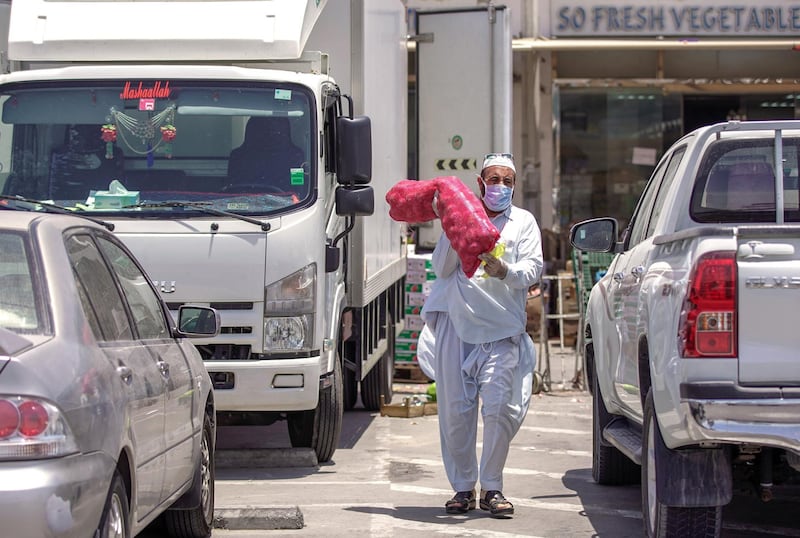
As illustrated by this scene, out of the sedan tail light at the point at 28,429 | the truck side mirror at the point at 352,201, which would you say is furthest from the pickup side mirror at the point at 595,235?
the sedan tail light at the point at 28,429

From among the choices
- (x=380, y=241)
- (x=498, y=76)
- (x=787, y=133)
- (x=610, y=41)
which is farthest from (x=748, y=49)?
(x=787, y=133)

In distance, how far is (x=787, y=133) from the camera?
637cm

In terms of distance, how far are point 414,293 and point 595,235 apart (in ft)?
22.6

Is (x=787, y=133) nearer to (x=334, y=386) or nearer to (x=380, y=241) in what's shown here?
(x=334, y=386)

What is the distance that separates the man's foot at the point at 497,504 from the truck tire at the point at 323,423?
200 centimetres

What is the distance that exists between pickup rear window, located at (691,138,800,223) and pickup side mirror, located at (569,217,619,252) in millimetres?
1312

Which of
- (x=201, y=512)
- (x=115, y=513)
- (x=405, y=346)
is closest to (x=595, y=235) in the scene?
(x=201, y=512)

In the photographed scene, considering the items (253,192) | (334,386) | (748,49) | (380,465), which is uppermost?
(748,49)

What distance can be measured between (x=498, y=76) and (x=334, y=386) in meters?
6.03

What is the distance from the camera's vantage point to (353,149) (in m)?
9.14

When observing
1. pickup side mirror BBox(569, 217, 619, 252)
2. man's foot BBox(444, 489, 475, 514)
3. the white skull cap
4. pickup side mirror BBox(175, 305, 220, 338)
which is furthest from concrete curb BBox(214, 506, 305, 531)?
the white skull cap

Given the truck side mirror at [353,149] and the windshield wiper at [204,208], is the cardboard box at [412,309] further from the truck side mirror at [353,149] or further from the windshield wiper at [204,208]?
the windshield wiper at [204,208]

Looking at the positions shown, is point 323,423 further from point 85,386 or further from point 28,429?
point 28,429

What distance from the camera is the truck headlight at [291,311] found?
872 cm
